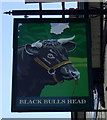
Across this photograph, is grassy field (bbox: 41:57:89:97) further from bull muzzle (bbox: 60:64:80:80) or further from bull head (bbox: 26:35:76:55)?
bull head (bbox: 26:35:76:55)

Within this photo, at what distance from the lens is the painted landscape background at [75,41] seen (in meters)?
8.52

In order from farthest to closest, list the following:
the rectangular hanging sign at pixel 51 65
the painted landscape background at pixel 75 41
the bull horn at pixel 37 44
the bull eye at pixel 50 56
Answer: the bull horn at pixel 37 44
the bull eye at pixel 50 56
the painted landscape background at pixel 75 41
the rectangular hanging sign at pixel 51 65

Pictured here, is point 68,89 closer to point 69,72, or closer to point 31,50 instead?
point 69,72

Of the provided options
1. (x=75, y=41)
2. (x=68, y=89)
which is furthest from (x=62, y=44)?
(x=68, y=89)

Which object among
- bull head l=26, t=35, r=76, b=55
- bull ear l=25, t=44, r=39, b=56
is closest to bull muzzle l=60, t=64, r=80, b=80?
bull head l=26, t=35, r=76, b=55

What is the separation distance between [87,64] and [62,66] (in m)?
0.50

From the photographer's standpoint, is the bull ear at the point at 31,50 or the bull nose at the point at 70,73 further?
the bull ear at the point at 31,50

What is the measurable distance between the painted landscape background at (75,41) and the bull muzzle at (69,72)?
7cm

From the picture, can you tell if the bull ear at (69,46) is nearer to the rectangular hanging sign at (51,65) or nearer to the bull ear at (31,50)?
the rectangular hanging sign at (51,65)

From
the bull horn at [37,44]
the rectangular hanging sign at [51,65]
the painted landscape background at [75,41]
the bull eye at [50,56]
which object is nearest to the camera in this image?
the rectangular hanging sign at [51,65]

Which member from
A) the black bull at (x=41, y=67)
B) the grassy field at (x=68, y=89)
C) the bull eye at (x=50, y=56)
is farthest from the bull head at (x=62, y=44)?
the grassy field at (x=68, y=89)

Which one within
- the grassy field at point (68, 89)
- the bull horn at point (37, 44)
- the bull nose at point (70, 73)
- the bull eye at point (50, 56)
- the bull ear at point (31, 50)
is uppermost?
the bull horn at point (37, 44)

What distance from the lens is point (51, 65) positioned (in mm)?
8602

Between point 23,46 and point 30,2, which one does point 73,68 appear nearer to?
point 23,46
